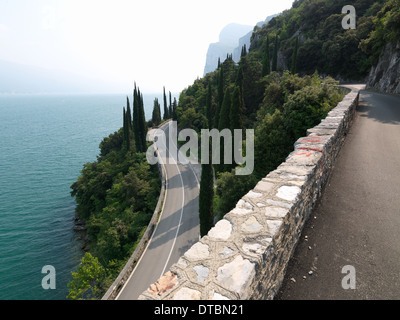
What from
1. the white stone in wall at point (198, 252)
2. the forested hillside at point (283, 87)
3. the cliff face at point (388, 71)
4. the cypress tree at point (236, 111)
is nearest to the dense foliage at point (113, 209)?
the forested hillside at point (283, 87)

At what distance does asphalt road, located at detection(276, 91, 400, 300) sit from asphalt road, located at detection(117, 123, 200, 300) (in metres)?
17.0

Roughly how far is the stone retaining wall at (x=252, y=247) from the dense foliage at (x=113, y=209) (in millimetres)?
20827

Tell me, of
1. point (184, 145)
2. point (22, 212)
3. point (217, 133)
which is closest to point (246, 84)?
point (217, 133)

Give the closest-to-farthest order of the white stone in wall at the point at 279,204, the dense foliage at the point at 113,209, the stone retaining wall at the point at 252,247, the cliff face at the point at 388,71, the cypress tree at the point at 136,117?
the stone retaining wall at the point at 252,247, the white stone in wall at the point at 279,204, the dense foliage at the point at 113,209, the cliff face at the point at 388,71, the cypress tree at the point at 136,117

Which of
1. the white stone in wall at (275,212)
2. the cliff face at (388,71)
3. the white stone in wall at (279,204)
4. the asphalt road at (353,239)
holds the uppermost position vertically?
the cliff face at (388,71)

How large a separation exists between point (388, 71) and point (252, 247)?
97.7 feet

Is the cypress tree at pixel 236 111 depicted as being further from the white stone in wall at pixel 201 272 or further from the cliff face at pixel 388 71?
the white stone in wall at pixel 201 272

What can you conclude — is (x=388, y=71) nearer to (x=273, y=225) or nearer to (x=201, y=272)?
(x=273, y=225)

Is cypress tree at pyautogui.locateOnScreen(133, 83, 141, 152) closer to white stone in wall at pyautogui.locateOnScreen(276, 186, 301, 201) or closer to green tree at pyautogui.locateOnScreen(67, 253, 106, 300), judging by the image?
green tree at pyautogui.locateOnScreen(67, 253, 106, 300)

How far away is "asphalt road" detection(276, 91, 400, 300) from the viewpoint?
11.6 feet

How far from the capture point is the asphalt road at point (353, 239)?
11.6 feet

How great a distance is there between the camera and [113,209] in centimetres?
3141

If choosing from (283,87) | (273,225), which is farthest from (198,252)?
(283,87)
